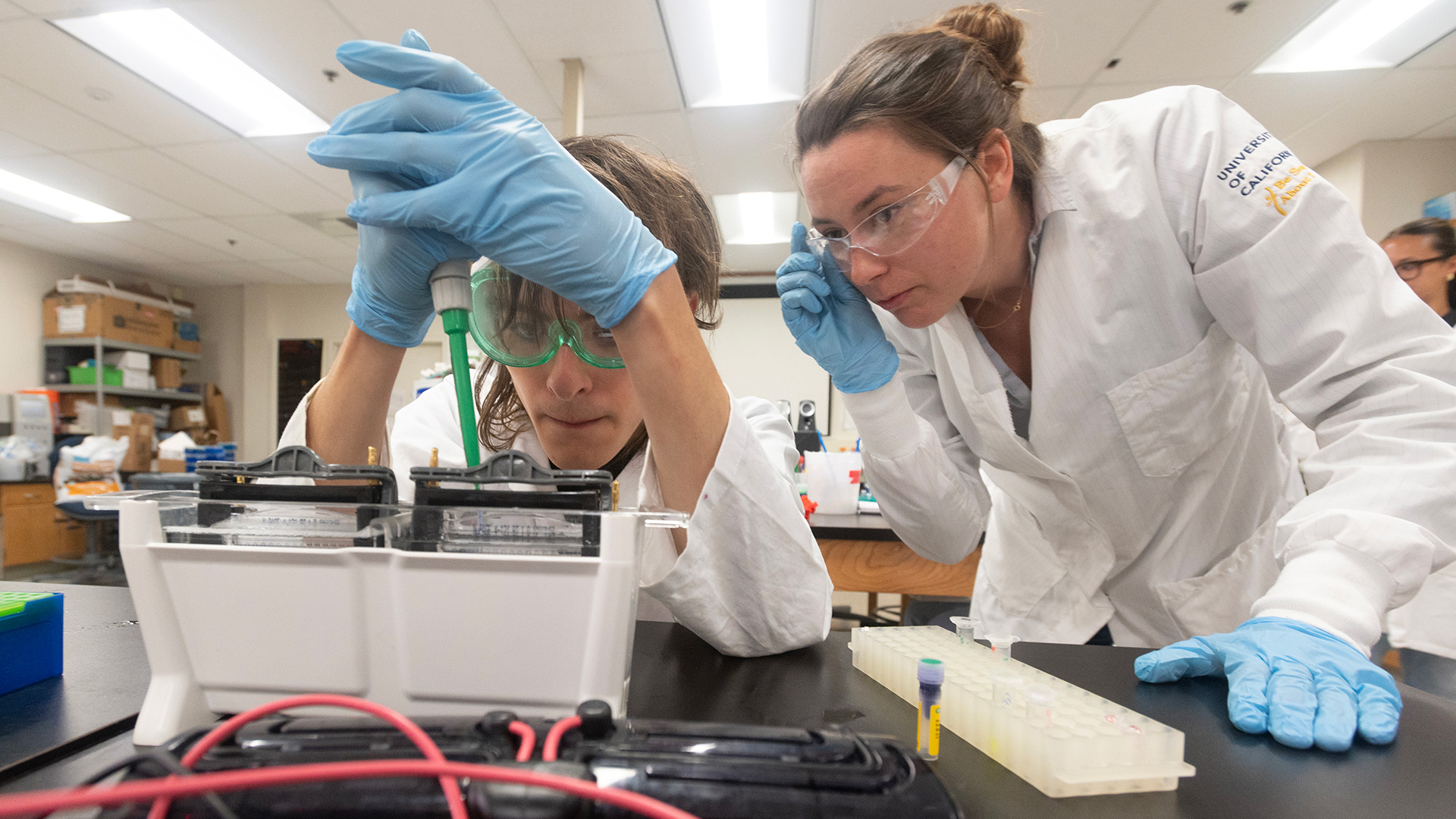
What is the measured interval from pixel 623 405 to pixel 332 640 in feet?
1.64

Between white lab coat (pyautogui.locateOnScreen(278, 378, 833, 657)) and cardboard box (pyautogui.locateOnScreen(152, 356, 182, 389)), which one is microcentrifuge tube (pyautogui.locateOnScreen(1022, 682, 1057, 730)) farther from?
cardboard box (pyautogui.locateOnScreen(152, 356, 182, 389))

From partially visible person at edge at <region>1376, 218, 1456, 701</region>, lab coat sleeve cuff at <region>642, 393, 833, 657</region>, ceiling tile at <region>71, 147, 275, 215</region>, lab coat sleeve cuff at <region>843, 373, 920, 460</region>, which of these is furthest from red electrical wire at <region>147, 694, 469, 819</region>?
ceiling tile at <region>71, 147, 275, 215</region>

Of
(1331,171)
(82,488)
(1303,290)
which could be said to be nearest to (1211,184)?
(1303,290)

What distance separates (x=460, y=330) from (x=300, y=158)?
4.50 metres

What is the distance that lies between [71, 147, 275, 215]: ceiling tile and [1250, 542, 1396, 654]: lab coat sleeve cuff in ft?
17.7

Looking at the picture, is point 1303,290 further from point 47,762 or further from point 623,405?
point 47,762

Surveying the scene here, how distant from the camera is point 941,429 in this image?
139 cm

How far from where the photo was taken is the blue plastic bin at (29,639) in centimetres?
54

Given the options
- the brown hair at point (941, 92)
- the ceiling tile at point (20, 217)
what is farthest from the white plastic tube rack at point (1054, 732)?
the ceiling tile at point (20, 217)

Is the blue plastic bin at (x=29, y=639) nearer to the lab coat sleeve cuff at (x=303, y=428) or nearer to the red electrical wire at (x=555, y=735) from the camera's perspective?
the lab coat sleeve cuff at (x=303, y=428)

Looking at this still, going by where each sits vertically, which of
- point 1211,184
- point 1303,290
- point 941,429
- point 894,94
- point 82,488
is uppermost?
point 894,94

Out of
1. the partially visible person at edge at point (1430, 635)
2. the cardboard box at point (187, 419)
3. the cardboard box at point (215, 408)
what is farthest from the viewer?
the cardboard box at point (215, 408)

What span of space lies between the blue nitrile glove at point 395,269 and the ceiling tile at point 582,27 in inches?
97.4

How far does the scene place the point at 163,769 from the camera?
1.04 feet
